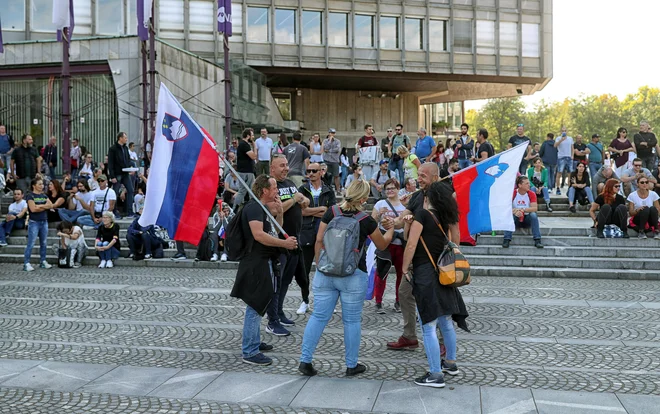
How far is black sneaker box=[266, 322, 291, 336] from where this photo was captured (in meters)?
8.46

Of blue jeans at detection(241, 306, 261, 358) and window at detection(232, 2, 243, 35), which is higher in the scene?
window at detection(232, 2, 243, 35)

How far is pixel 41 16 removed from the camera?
1473 inches

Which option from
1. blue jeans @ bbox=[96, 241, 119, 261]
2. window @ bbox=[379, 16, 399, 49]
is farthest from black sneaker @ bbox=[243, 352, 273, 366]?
window @ bbox=[379, 16, 399, 49]

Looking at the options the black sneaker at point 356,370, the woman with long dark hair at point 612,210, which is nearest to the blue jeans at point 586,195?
the woman with long dark hair at point 612,210

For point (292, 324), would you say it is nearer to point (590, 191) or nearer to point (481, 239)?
point (481, 239)

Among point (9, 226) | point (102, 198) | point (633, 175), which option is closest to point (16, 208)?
point (9, 226)

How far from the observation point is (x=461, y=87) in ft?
165

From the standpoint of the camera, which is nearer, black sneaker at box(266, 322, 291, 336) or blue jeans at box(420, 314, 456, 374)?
blue jeans at box(420, 314, 456, 374)

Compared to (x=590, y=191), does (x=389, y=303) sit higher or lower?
lower

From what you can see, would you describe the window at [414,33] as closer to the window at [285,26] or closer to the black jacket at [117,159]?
the window at [285,26]

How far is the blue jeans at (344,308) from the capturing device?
665 centimetres

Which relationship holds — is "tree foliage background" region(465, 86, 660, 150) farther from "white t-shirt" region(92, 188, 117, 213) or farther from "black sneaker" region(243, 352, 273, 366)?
"black sneaker" region(243, 352, 273, 366)

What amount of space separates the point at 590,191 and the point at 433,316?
1491 cm

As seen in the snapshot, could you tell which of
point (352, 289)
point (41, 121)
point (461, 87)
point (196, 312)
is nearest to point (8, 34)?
point (41, 121)
